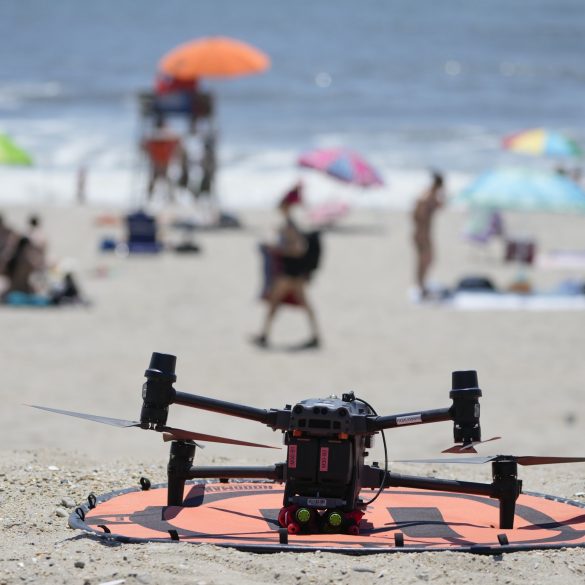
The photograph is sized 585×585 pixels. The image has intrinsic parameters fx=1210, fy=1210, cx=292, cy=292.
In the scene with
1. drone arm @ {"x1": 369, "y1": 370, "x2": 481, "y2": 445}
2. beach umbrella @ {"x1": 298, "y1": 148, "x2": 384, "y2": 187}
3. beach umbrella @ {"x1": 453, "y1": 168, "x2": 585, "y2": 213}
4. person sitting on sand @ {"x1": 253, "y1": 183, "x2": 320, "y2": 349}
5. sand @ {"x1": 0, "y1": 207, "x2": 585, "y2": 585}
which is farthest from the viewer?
beach umbrella @ {"x1": 298, "y1": 148, "x2": 384, "y2": 187}

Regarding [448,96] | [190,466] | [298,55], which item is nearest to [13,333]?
[190,466]

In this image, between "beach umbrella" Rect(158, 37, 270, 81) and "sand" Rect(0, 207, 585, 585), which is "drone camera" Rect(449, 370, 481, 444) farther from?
"beach umbrella" Rect(158, 37, 270, 81)

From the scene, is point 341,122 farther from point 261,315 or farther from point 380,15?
point 380,15

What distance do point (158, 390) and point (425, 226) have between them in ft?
29.5

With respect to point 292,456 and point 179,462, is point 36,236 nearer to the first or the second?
point 179,462

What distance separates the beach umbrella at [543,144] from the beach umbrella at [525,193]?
4440 mm

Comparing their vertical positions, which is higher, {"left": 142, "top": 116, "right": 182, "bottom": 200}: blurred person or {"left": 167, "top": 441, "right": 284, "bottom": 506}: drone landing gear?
{"left": 142, "top": 116, "right": 182, "bottom": 200}: blurred person

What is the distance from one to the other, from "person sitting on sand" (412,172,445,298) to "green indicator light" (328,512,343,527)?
341 inches

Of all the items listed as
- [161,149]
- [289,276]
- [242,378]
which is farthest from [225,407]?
[161,149]

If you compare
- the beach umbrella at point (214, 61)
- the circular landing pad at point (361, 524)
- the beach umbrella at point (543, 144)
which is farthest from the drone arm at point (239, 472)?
the beach umbrella at point (543, 144)

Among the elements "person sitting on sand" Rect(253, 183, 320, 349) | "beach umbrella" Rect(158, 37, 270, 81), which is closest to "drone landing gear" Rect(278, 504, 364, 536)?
"person sitting on sand" Rect(253, 183, 320, 349)

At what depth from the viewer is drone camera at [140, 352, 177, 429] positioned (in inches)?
158

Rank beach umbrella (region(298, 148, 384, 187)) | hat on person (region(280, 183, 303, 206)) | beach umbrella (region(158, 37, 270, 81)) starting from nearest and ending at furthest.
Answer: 1. hat on person (region(280, 183, 303, 206))
2. beach umbrella (region(298, 148, 384, 187))
3. beach umbrella (region(158, 37, 270, 81))

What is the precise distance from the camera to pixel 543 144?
57.0 feet
